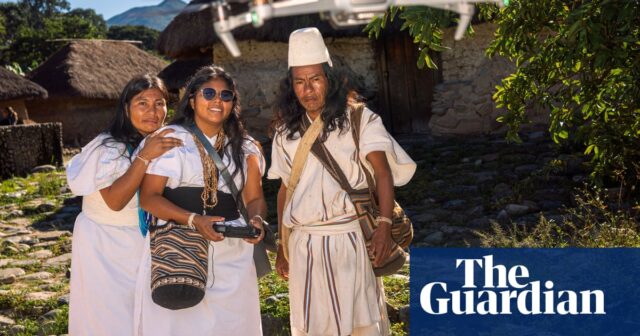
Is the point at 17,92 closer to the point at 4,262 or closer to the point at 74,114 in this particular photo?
the point at 74,114

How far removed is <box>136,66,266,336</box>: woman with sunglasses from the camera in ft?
10.7

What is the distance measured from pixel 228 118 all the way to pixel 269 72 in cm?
949

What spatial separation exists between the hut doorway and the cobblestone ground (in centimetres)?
150

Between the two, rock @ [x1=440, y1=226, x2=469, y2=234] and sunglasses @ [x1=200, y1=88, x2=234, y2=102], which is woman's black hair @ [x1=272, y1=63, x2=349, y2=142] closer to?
sunglasses @ [x1=200, y1=88, x2=234, y2=102]

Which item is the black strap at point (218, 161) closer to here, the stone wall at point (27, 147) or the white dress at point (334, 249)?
the white dress at point (334, 249)

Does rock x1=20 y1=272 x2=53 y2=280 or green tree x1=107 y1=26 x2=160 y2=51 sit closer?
rock x1=20 y1=272 x2=53 y2=280

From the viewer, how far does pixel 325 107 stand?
344 cm

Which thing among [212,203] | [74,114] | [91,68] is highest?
[91,68]

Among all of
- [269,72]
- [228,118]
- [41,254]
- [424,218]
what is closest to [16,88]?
[269,72]

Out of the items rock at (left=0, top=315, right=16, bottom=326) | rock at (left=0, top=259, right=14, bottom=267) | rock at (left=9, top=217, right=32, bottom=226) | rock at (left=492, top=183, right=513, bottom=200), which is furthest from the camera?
rock at (left=9, top=217, right=32, bottom=226)

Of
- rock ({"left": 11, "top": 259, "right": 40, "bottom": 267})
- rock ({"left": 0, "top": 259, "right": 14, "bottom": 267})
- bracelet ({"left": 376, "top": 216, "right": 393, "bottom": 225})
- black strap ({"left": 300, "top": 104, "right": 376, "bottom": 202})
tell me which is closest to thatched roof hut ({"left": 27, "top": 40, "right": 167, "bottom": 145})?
rock ({"left": 0, "top": 259, "right": 14, "bottom": 267})

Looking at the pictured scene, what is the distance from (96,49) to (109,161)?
19543mm

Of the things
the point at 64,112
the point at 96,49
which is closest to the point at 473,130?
the point at 64,112

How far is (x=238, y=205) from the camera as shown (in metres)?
3.48
